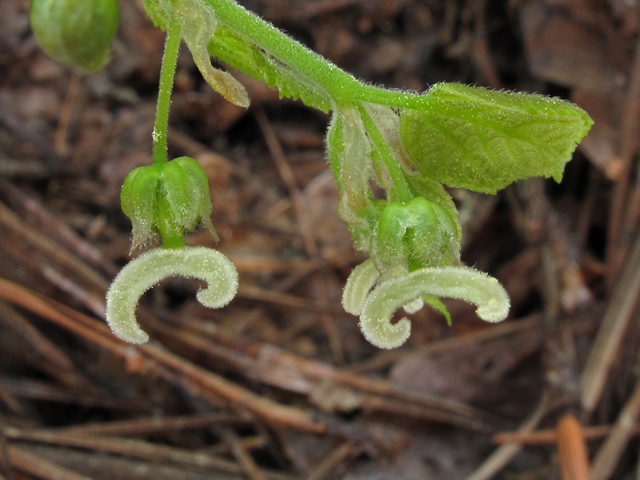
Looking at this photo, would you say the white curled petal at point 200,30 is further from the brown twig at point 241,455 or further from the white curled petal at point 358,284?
the brown twig at point 241,455

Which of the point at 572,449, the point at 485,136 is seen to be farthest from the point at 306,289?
the point at 485,136

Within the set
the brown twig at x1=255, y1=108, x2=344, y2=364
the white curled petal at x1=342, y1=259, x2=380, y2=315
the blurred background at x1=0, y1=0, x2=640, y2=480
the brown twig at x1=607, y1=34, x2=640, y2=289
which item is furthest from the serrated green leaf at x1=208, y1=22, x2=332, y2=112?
the brown twig at x1=607, y1=34, x2=640, y2=289

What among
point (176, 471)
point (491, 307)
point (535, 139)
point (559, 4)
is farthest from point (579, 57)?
point (176, 471)

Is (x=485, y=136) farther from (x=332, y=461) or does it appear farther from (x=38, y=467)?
(x=38, y=467)

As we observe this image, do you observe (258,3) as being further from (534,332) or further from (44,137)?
(534,332)

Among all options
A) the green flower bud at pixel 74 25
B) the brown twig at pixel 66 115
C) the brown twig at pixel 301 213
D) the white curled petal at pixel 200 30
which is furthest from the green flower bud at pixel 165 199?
the brown twig at pixel 66 115

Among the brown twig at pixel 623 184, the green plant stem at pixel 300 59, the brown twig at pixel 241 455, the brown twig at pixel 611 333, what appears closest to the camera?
the green plant stem at pixel 300 59

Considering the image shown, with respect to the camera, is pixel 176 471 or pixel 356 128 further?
pixel 176 471

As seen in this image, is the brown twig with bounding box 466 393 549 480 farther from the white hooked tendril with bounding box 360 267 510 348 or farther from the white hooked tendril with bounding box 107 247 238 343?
the white hooked tendril with bounding box 107 247 238 343
